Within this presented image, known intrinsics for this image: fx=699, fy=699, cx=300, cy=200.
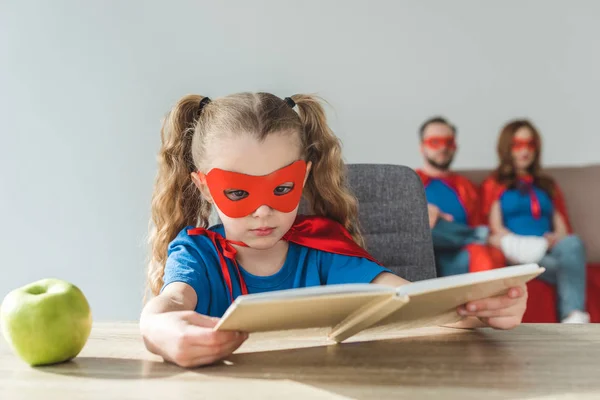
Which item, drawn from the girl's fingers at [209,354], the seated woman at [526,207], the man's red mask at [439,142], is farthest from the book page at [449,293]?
the man's red mask at [439,142]

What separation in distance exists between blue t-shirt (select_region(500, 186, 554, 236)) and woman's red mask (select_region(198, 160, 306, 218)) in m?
3.13

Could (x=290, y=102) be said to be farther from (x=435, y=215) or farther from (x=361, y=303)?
(x=435, y=215)

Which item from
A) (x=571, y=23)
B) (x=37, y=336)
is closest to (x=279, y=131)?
(x=37, y=336)

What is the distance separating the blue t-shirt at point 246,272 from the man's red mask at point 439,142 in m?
2.80

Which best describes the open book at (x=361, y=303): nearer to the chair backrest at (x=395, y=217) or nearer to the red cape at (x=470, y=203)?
the chair backrest at (x=395, y=217)

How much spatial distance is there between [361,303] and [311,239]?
581mm

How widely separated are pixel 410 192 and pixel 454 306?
28.3 inches


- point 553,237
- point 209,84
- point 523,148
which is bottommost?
point 553,237

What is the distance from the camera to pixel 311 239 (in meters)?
1.54

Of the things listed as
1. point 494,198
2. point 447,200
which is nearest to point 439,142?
point 447,200

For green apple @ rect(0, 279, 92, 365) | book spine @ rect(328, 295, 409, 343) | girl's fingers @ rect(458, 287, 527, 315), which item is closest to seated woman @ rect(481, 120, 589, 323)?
girl's fingers @ rect(458, 287, 527, 315)

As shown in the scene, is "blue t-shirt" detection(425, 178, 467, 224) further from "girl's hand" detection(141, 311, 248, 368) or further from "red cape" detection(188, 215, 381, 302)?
"girl's hand" detection(141, 311, 248, 368)

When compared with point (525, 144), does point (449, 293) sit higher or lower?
lower

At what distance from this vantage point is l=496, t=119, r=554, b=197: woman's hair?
13.9 feet
